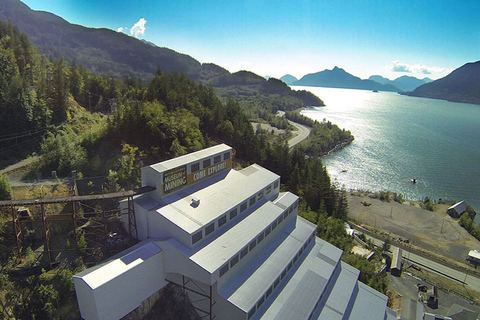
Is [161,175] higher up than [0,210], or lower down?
higher up

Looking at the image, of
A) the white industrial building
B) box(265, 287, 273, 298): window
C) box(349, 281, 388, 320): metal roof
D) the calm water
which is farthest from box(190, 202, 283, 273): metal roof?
the calm water

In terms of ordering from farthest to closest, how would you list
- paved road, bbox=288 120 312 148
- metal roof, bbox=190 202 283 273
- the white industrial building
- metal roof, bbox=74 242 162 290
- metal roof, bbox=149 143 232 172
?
paved road, bbox=288 120 312 148, metal roof, bbox=149 143 232 172, metal roof, bbox=190 202 283 273, the white industrial building, metal roof, bbox=74 242 162 290

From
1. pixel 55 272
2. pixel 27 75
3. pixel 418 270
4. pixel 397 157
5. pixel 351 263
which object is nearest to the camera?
pixel 55 272

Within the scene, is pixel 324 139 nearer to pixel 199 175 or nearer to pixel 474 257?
pixel 474 257

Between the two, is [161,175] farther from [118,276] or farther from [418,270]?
[418,270]

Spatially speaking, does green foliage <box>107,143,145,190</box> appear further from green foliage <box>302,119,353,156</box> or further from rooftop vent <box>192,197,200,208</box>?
green foliage <box>302,119,353,156</box>

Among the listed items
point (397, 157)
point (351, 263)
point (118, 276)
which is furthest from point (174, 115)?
point (397, 157)

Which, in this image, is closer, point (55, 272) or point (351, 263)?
point (55, 272)
